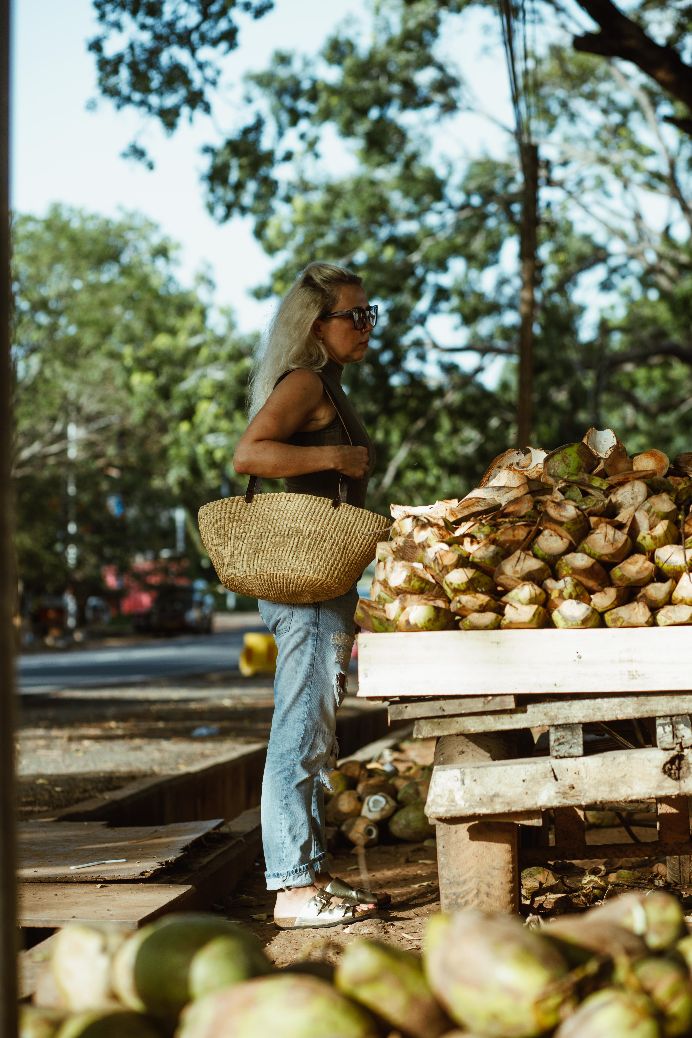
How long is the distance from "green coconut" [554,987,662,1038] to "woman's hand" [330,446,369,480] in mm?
2297

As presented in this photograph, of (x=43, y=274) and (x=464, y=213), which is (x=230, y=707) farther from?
(x=43, y=274)

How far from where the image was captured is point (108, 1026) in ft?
5.70

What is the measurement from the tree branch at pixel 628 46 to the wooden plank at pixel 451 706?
5.95 metres

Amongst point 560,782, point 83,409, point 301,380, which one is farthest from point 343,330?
point 83,409

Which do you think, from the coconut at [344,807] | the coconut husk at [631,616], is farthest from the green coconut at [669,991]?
the coconut at [344,807]

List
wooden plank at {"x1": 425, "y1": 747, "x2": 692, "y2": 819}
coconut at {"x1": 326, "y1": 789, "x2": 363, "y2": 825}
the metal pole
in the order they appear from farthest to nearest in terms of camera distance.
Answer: coconut at {"x1": 326, "y1": 789, "x2": 363, "y2": 825} < wooden plank at {"x1": 425, "y1": 747, "x2": 692, "y2": 819} < the metal pole

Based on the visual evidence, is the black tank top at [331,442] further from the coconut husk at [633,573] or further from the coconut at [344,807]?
the coconut at [344,807]

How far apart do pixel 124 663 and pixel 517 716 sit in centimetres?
2233

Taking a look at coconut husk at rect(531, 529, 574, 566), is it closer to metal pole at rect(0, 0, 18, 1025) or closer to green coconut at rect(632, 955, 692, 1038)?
green coconut at rect(632, 955, 692, 1038)

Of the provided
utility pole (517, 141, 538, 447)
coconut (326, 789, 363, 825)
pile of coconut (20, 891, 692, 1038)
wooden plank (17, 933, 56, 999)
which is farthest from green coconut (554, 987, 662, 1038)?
utility pole (517, 141, 538, 447)

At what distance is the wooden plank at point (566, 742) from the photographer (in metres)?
3.25

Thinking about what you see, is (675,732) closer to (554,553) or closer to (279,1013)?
(554,553)

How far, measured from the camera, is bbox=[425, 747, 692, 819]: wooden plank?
321cm

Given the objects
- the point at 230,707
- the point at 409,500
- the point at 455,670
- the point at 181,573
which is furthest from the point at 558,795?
the point at 181,573
